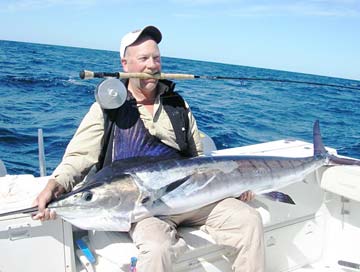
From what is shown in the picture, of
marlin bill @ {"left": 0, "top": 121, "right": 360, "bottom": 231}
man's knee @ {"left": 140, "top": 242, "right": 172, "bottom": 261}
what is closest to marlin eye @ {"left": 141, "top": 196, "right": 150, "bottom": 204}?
marlin bill @ {"left": 0, "top": 121, "right": 360, "bottom": 231}

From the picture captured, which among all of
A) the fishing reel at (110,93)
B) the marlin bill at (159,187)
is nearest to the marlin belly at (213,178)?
the marlin bill at (159,187)

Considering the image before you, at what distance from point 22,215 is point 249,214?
1.28 meters

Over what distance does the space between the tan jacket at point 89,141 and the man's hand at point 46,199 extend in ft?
0.19

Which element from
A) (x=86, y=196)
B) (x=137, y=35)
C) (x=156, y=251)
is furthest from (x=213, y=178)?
(x=137, y=35)

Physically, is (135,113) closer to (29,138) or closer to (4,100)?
(29,138)

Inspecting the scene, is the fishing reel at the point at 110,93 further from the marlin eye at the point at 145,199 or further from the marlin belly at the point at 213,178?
the marlin eye at the point at 145,199

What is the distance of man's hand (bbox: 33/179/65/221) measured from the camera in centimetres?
210

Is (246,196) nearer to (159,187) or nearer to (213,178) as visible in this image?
(213,178)

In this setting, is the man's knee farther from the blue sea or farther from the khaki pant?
the blue sea

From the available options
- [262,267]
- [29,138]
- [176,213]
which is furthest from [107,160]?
[29,138]

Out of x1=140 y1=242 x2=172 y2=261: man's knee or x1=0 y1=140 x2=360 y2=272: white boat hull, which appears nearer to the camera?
x1=140 y1=242 x2=172 y2=261: man's knee

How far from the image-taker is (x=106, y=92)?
255 cm

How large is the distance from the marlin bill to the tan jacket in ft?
0.46

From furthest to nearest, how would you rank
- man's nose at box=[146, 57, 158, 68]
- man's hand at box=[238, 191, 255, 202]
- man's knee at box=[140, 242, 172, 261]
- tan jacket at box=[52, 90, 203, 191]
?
1. man's nose at box=[146, 57, 158, 68]
2. man's hand at box=[238, 191, 255, 202]
3. tan jacket at box=[52, 90, 203, 191]
4. man's knee at box=[140, 242, 172, 261]
